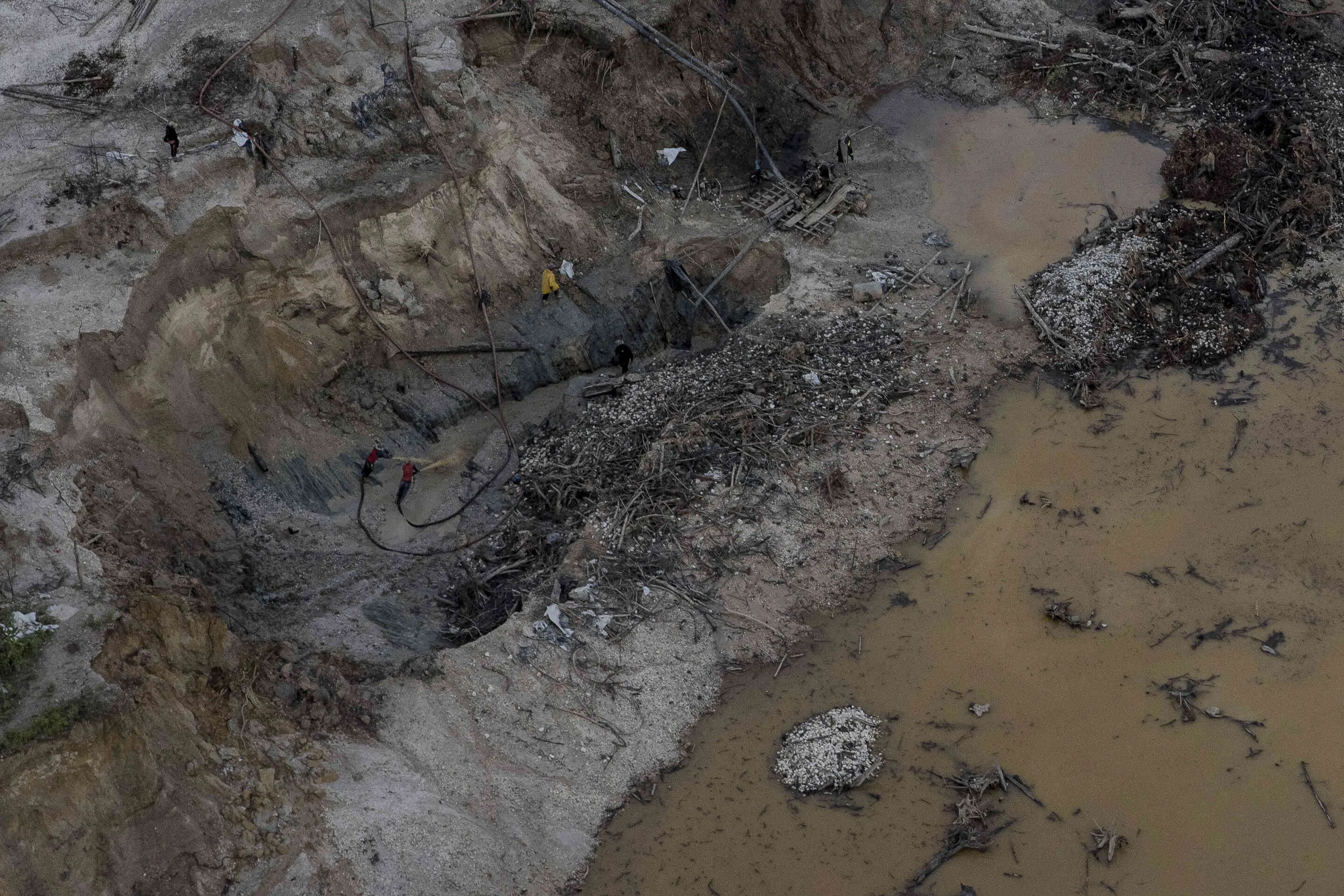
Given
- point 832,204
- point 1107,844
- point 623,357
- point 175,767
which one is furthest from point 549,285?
point 1107,844

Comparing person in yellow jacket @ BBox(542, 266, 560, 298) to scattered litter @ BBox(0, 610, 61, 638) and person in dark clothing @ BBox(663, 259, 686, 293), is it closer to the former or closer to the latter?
person in dark clothing @ BBox(663, 259, 686, 293)

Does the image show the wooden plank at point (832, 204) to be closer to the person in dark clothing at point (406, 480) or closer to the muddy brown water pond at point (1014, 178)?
the muddy brown water pond at point (1014, 178)

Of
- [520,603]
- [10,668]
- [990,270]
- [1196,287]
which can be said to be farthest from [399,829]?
[1196,287]

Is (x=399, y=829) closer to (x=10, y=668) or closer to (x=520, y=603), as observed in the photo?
(x=520, y=603)

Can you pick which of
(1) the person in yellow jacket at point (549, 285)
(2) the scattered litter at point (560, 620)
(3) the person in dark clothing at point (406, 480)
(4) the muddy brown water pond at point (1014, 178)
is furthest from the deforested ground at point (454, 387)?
(4) the muddy brown water pond at point (1014, 178)

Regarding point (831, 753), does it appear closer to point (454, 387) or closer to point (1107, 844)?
point (1107, 844)
